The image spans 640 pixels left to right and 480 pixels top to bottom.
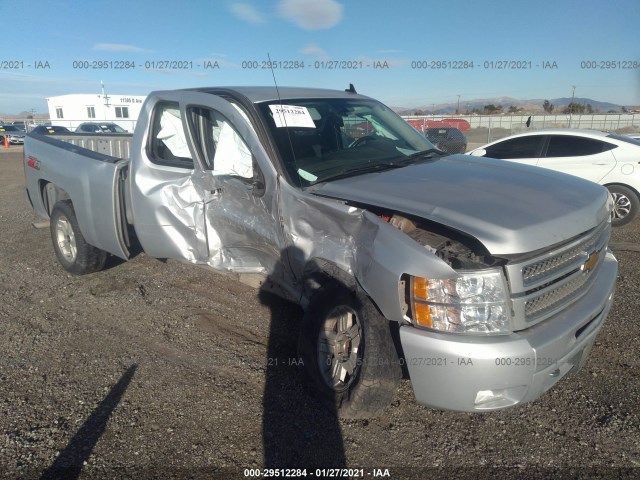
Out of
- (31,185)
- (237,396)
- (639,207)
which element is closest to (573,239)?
(237,396)

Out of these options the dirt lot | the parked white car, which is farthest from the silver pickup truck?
the parked white car

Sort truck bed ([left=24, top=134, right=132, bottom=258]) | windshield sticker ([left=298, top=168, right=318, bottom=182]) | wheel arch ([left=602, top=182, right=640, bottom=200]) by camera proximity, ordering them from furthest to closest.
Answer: wheel arch ([left=602, top=182, right=640, bottom=200]), truck bed ([left=24, top=134, right=132, bottom=258]), windshield sticker ([left=298, top=168, right=318, bottom=182])

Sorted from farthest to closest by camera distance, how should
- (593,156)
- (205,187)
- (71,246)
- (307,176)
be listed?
(593,156) → (71,246) → (205,187) → (307,176)

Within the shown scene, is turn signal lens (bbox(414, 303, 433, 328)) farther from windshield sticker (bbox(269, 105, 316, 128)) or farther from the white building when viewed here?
the white building

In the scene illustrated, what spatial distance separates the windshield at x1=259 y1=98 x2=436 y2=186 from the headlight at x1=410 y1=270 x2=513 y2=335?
1244mm

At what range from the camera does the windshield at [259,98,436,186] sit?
138 inches

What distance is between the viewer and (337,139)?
157 inches

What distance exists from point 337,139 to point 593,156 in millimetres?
5977

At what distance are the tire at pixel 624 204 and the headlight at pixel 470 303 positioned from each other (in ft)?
21.9

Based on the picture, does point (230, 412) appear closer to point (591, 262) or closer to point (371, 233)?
point (371, 233)

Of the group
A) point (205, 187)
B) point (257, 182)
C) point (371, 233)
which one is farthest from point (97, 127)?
point (371, 233)

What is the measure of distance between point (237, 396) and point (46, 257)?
4263 millimetres

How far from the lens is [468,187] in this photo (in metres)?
3.08

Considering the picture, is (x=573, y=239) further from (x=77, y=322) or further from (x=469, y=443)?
(x=77, y=322)
